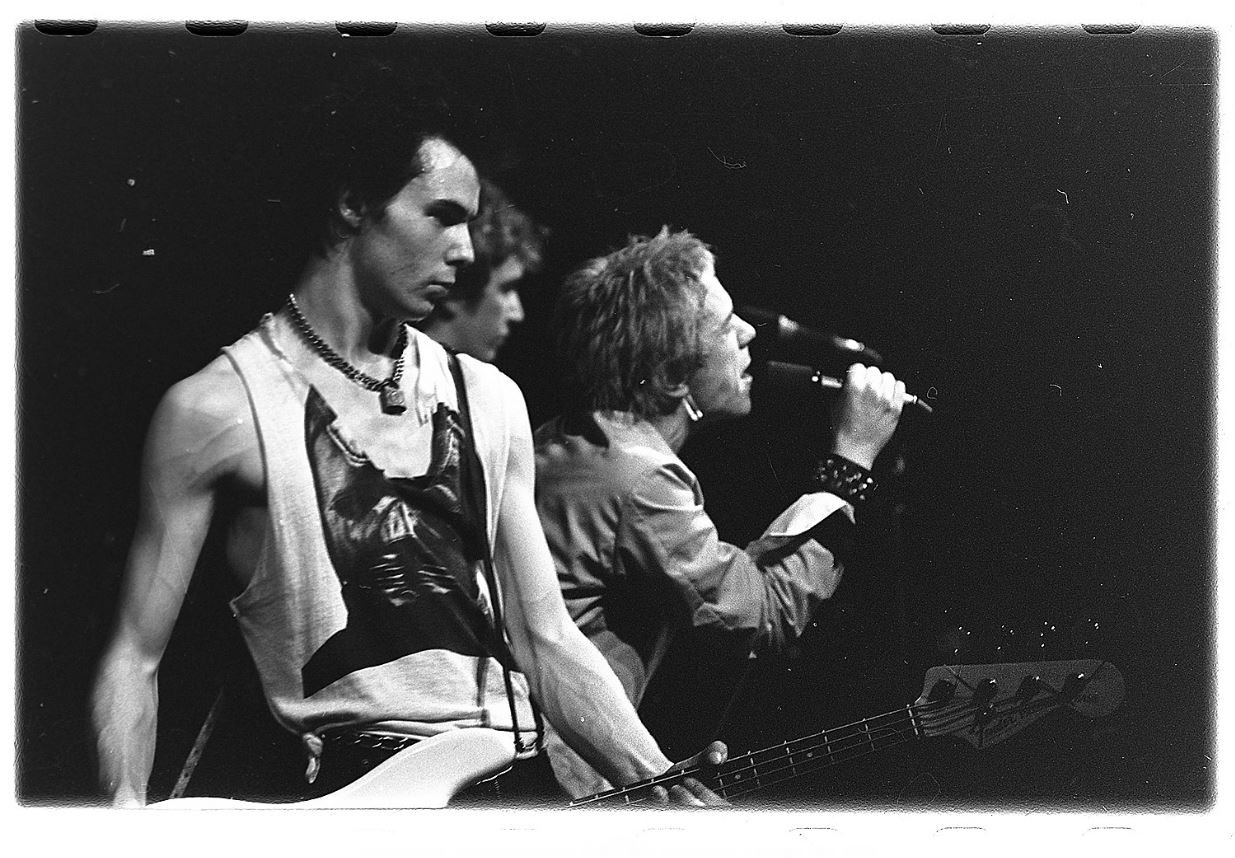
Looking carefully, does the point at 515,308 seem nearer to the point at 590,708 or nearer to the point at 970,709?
the point at 590,708

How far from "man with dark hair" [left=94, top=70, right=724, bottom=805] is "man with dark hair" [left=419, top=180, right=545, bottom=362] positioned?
0.02 metres

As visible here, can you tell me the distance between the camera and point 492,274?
6.77ft

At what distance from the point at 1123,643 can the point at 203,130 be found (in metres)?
1.75

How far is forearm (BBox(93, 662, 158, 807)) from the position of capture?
202cm

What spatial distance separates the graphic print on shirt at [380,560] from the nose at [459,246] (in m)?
0.31

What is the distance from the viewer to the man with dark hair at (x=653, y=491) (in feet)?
6.79

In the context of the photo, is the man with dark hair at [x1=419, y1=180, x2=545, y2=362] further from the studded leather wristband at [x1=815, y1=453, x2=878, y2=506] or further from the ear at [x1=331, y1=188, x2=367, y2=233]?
the studded leather wristband at [x1=815, y1=453, x2=878, y2=506]

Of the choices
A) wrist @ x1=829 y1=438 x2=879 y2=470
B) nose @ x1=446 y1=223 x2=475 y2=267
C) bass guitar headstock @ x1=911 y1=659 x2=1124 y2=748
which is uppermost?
nose @ x1=446 y1=223 x2=475 y2=267

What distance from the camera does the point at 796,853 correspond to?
2.07 metres

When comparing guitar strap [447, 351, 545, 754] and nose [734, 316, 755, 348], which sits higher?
nose [734, 316, 755, 348]

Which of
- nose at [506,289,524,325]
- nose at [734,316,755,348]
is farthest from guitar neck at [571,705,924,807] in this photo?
nose at [506,289,524,325]

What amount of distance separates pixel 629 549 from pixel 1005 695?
26.7 inches
